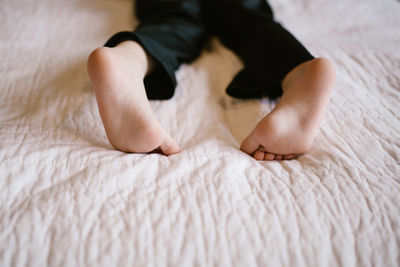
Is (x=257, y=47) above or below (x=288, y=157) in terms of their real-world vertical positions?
above

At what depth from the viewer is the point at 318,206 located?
38 cm

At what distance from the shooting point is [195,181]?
0.41 metres

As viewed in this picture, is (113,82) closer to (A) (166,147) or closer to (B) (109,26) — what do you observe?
(A) (166,147)

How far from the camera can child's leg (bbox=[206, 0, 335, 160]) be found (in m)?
0.46

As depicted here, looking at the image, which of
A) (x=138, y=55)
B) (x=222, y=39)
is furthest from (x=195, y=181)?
(x=222, y=39)

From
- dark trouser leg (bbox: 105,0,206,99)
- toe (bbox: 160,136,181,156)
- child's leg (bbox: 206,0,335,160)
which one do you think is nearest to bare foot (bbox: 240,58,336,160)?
child's leg (bbox: 206,0,335,160)

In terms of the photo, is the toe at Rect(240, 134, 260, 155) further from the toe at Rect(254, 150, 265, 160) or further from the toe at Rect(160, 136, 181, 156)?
the toe at Rect(160, 136, 181, 156)

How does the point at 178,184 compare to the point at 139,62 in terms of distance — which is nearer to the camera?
the point at 178,184

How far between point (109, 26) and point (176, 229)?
0.72 metres

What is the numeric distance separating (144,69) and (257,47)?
28cm

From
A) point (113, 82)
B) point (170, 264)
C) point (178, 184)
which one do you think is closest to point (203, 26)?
point (113, 82)

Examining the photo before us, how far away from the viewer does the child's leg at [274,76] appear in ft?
1.53

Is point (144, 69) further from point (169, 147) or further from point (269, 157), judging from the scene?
point (269, 157)

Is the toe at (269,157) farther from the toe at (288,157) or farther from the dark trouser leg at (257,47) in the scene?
the dark trouser leg at (257,47)
